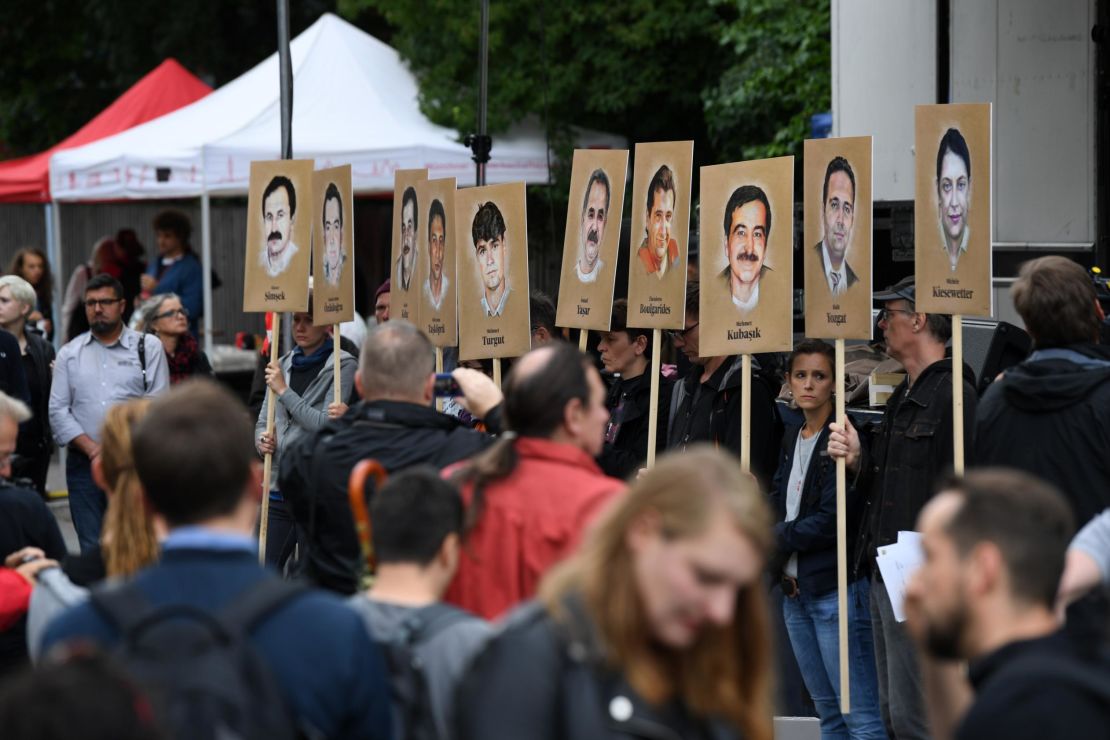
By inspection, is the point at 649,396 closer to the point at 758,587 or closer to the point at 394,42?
the point at 758,587

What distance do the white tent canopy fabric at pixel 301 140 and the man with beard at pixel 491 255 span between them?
19.1 ft

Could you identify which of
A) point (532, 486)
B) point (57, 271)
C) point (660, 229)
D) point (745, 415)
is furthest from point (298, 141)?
point (532, 486)

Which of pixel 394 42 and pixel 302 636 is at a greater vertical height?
pixel 394 42

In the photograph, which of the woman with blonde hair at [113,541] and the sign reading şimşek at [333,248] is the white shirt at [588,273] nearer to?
the sign reading şimşek at [333,248]

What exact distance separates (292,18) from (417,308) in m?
16.2

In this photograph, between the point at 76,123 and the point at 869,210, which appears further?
the point at 76,123

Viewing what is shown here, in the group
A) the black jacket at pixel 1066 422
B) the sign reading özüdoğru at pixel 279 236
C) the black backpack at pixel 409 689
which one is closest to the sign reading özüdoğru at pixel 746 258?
the black jacket at pixel 1066 422

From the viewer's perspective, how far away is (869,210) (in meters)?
5.80

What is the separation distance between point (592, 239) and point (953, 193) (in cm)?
176

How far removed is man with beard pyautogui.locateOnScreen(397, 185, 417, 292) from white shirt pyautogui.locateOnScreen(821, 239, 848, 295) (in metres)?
2.28

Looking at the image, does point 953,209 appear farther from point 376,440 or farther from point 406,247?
point 406,247

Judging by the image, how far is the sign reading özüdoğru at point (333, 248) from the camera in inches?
281

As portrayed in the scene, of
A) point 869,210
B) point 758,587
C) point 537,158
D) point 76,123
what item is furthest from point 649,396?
point 76,123

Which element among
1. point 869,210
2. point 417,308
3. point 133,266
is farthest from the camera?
point 133,266
